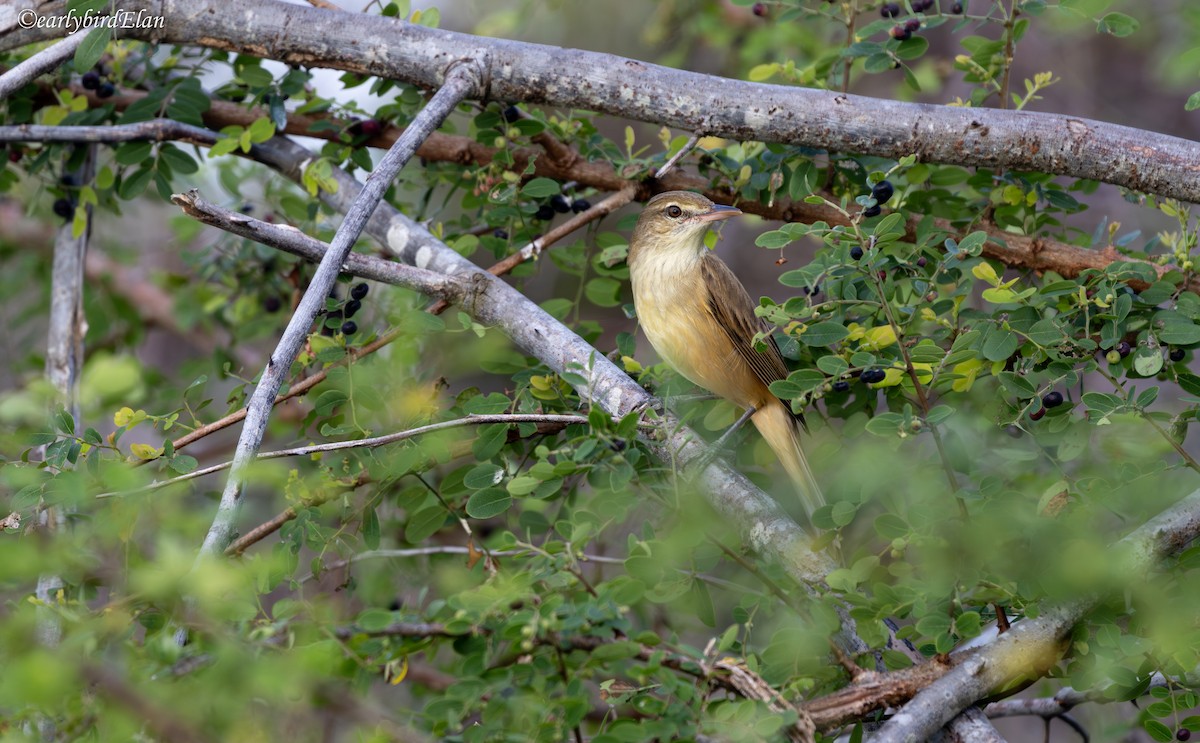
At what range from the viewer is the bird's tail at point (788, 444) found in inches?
160

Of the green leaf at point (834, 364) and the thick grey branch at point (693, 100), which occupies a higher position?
the thick grey branch at point (693, 100)

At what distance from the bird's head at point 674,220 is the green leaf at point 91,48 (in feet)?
6.68

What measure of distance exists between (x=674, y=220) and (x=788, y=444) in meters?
1.08

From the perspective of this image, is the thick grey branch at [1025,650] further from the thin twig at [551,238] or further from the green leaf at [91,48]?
the green leaf at [91,48]

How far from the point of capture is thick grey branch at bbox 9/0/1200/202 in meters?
3.35

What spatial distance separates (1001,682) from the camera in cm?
257

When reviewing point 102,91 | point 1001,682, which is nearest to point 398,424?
point 1001,682

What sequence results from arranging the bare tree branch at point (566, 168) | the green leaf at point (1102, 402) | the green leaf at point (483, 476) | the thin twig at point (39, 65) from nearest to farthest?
the green leaf at point (1102, 402)
the green leaf at point (483, 476)
the thin twig at point (39, 65)
the bare tree branch at point (566, 168)

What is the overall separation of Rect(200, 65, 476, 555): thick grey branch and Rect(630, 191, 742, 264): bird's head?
3.70ft

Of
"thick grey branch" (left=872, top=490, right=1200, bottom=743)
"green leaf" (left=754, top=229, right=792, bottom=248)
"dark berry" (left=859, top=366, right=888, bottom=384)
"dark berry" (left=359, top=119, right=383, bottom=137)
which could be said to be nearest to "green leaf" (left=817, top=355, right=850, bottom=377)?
"dark berry" (left=859, top=366, right=888, bottom=384)

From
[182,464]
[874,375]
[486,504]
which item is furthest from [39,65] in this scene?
[874,375]

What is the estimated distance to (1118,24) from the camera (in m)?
3.44

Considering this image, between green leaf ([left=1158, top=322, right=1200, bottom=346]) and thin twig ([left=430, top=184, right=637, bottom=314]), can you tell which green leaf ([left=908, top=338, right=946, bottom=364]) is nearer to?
green leaf ([left=1158, top=322, right=1200, bottom=346])

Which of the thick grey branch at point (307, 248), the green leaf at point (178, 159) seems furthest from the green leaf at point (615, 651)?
the green leaf at point (178, 159)
